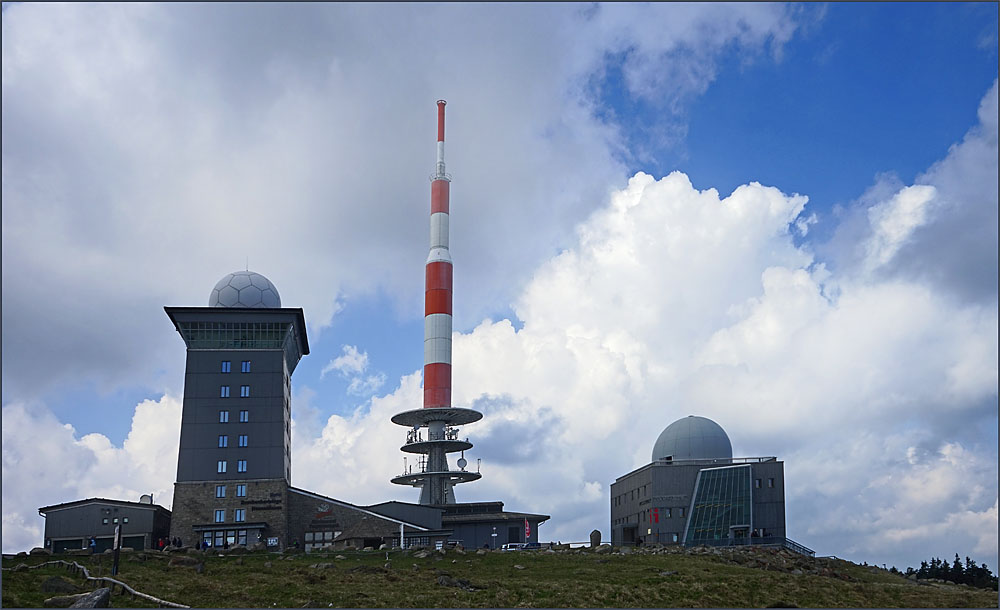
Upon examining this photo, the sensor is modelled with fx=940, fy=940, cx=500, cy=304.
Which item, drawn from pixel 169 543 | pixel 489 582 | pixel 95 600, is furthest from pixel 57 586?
pixel 169 543

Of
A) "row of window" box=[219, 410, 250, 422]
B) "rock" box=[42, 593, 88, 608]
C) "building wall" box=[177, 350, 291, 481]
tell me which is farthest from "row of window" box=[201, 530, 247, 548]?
"rock" box=[42, 593, 88, 608]

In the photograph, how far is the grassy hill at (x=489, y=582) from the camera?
3725cm

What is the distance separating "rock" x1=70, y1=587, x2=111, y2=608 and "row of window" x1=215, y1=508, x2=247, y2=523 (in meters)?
53.3

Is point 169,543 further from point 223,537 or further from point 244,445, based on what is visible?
point 244,445

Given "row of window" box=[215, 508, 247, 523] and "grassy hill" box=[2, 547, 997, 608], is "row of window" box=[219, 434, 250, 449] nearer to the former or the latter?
"row of window" box=[215, 508, 247, 523]

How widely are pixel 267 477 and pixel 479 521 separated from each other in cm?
1994

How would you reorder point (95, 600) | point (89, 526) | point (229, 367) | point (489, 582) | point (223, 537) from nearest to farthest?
point (95, 600), point (489, 582), point (89, 526), point (223, 537), point (229, 367)

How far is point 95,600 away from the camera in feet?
103

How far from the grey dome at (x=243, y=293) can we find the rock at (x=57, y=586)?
57.0 meters

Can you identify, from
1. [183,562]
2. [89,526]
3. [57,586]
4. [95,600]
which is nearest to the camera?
[95,600]

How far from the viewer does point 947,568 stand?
97375mm

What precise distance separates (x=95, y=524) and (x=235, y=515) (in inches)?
457

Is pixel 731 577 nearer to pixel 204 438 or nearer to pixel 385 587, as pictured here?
pixel 385 587

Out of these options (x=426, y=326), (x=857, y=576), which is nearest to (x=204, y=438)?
(x=426, y=326)
